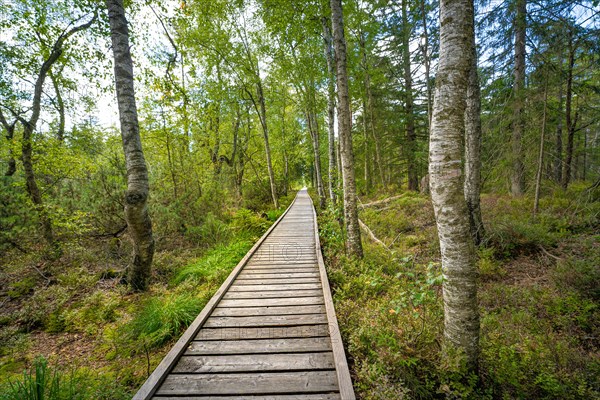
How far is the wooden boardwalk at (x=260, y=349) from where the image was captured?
87.4 inches

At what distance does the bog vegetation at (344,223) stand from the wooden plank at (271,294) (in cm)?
54

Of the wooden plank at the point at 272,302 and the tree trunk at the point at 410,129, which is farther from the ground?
the tree trunk at the point at 410,129

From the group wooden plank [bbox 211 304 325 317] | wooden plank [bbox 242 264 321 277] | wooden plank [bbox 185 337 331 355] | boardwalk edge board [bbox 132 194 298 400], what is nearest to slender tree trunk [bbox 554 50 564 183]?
wooden plank [bbox 242 264 321 277]

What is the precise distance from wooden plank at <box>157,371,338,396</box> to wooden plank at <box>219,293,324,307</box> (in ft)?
4.57

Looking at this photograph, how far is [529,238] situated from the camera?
17.8 feet

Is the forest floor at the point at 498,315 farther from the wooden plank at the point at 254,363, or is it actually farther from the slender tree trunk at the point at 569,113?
the slender tree trunk at the point at 569,113

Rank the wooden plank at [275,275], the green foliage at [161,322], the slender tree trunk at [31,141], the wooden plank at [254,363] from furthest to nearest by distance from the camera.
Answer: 1. the slender tree trunk at [31,141]
2. the wooden plank at [275,275]
3. the green foliage at [161,322]
4. the wooden plank at [254,363]

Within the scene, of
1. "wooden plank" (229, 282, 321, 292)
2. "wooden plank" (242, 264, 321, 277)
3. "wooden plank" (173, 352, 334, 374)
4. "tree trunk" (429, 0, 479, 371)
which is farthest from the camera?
"wooden plank" (242, 264, 321, 277)

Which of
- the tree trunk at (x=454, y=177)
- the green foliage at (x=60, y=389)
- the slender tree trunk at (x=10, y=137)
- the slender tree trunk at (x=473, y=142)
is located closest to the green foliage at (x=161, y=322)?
the green foliage at (x=60, y=389)

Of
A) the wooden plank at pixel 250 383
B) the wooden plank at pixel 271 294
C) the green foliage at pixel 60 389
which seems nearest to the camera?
the green foliage at pixel 60 389

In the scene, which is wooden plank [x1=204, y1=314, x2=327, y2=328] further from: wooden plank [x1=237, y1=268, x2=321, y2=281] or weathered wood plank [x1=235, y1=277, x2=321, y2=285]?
wooden plank [x1=237, y1=268, x2=321, y2=281]

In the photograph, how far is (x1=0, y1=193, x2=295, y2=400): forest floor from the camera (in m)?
2.73

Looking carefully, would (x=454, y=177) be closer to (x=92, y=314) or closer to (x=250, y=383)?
(x=250, y=383)

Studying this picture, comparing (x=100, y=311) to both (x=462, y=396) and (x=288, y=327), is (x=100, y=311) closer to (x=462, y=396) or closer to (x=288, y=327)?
(x=288, y=327)
